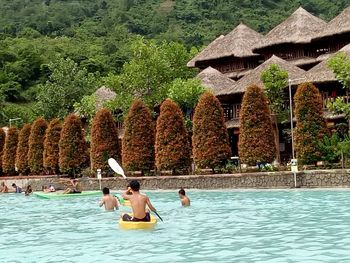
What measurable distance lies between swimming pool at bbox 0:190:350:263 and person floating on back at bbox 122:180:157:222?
493 mm

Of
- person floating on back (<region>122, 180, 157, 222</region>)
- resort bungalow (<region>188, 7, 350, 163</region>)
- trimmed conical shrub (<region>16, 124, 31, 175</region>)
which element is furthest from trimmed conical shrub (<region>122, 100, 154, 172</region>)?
person floating on back (<region>122, 180, 157, 222</region>)

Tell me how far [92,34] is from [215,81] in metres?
59.2

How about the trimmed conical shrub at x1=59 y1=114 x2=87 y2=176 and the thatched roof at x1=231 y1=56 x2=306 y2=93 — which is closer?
the thatched roof at x1=231 y1=56 x2=306 y2=93

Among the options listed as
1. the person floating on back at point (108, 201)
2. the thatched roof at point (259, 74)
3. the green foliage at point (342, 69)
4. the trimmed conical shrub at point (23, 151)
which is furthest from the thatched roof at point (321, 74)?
the trimmed conical shrub at point (23, 151)

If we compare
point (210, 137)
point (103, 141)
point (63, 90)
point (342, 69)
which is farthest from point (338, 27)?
point (63, 90)

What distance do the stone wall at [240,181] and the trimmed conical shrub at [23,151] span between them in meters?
9.24

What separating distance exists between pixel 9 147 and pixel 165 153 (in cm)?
1825

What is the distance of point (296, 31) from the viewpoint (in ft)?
166

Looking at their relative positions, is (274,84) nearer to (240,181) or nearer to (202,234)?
(240,181)

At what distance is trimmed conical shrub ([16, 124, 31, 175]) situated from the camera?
49.6 meters

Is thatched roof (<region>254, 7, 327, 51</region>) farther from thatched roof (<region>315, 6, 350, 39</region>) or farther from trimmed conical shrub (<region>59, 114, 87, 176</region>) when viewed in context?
trimmed conical shrub (<region>59, 114, 87, 176</region>)

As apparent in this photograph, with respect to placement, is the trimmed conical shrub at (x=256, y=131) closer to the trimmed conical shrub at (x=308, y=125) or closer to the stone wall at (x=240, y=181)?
the trimmed conical shrub at (x=308, y=125)

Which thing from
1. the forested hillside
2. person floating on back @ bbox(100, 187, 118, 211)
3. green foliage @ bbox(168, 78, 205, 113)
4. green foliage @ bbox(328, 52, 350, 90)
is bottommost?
person floating on back @ bbox(100, 187, 118, 211)

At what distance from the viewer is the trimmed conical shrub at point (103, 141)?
137 ft
